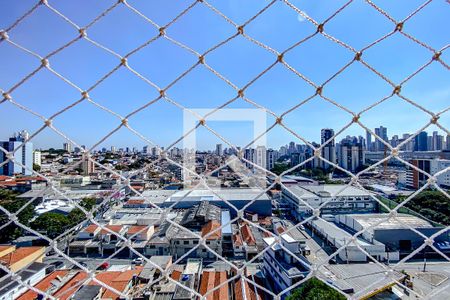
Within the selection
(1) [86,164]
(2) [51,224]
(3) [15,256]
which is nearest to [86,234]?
(2) [51,224]

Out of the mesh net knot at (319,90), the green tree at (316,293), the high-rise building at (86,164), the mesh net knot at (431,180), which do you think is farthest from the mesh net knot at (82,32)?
the green tree at (316,293)

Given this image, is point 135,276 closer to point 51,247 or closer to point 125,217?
point 51,247

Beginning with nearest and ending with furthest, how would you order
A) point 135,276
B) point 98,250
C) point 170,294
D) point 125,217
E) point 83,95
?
point 83,95 < point 170,294 < point 135,276 < point 98,250 < point 125,217

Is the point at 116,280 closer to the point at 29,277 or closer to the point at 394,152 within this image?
the point at 29,277

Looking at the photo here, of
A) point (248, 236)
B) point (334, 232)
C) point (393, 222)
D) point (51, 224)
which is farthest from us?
point (51, 224)

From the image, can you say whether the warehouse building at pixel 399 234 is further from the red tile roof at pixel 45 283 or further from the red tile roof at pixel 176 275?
the red tile roof at pixel 45 283

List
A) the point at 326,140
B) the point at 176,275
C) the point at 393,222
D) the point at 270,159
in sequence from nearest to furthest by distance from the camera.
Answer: the point at 326,140 < the point at 176,275 < the point at 393,222 < the point at 270,159

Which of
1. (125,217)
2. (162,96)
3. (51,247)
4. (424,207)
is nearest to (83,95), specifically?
(162,96)

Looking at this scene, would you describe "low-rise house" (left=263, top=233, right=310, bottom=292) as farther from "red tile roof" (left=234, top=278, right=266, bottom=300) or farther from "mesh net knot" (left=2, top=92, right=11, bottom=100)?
"mesh net knot" (left=2, top=92, right=11, bottom=100)
